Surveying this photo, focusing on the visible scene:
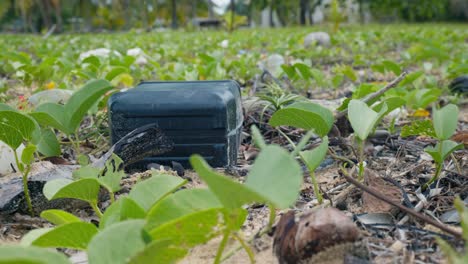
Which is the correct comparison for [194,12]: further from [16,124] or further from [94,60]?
[16,124]

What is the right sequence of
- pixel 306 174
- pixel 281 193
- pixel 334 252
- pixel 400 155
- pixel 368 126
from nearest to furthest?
pixel 281 193 < pixel 334 252 < pixel 368 126 < pixel 306 174 < pixel 400 155

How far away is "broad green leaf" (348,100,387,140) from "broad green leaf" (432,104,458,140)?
0.11 meters

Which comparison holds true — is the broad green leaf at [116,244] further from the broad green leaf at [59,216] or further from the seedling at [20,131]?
the seedling at [20,131]

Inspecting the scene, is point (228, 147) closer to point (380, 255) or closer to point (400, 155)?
point (400, 155)

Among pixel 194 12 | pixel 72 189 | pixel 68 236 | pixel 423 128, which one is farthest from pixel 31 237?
pixel 194 12

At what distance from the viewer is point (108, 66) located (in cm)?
304

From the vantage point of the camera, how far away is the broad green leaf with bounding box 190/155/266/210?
1.98ft

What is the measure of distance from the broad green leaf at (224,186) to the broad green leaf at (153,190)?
0.18m

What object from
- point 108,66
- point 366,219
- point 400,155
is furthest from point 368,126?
point 108,66

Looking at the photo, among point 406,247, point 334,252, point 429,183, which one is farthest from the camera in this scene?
point 429,183

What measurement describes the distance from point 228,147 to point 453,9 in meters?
26.8

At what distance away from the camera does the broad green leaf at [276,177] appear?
598mm

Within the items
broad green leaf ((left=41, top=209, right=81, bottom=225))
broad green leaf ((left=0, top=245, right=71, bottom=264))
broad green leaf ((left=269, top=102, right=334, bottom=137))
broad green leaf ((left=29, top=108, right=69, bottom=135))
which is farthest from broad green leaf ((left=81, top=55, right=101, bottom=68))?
broad green leaf ((left=0, top=245, right=71, bottom=264))

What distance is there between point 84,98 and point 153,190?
536 mm
